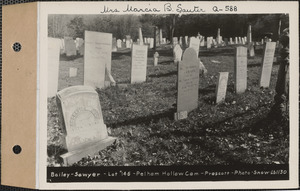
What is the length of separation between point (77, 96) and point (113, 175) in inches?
46.2

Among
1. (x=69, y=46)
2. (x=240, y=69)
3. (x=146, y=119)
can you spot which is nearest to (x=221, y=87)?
(x=240, y=69)

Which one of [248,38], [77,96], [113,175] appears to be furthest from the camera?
[248,38]

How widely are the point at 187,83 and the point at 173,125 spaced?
2.05 feet

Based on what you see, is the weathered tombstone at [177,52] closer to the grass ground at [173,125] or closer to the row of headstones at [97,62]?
the grass ground at [173,125]

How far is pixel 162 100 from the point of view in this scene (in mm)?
4664

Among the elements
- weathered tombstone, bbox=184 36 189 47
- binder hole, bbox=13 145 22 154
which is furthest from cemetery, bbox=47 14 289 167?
binder hole, bbox=13 145 22 154

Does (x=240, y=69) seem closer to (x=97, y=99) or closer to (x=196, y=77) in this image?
(x=196, y=77)

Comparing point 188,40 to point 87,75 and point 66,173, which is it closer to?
point 87,75

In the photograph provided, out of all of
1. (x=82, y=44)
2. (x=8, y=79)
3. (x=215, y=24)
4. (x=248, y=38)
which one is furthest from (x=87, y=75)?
(x=248, y=38)

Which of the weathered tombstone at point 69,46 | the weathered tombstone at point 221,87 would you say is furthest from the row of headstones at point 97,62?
the weathered tombstone at point 221,87

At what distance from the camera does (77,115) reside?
165 inches

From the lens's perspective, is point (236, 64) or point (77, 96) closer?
point (77, 96)

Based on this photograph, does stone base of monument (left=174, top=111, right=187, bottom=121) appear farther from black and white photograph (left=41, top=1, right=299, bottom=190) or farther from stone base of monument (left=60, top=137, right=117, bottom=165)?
stone base of monument (left=60, top=137, right=117, bottom=165)

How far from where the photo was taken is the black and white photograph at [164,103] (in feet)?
14.4
